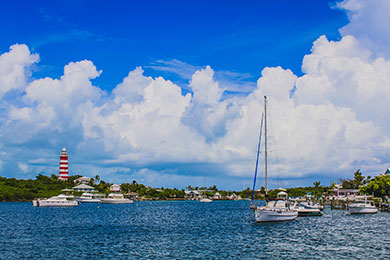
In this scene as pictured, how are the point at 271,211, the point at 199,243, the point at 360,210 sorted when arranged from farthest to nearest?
the point at 360,210, the point at 271,211, the point at 199,243

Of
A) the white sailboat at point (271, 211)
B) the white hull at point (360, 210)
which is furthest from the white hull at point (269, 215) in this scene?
the white hull at point (360, 210)

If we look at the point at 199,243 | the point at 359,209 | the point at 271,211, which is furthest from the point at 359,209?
the point at 199,243

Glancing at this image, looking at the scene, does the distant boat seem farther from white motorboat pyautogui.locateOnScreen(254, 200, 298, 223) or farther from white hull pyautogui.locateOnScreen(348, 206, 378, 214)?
white motorboat pyautogui.locateOnScreen(254, 200, 298, 223)

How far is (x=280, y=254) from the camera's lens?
42.9m

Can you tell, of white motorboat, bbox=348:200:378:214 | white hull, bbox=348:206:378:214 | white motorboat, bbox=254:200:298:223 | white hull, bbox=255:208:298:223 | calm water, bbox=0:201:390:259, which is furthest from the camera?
white hull, bbox=348:206:378:214

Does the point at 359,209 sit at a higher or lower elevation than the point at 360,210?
higher

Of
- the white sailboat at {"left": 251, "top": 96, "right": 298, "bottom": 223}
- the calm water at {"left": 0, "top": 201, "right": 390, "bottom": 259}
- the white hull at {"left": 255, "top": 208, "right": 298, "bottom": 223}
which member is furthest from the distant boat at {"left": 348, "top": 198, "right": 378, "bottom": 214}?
the calm water at {"left": 0, "top": 201, "right": 390, "bottom": 259}

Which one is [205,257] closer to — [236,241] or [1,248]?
[236,241]

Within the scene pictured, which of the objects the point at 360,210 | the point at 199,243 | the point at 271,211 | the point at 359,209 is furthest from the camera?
the point at 360,210

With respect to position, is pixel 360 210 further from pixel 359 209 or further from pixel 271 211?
pixel 271 211

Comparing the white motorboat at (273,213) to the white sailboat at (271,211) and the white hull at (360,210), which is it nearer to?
the white sailboat at (271,211)

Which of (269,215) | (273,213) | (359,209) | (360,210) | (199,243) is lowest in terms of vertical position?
(199,243)

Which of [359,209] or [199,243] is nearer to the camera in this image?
[199,243]

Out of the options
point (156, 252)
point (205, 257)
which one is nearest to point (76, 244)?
point (156, 252)
